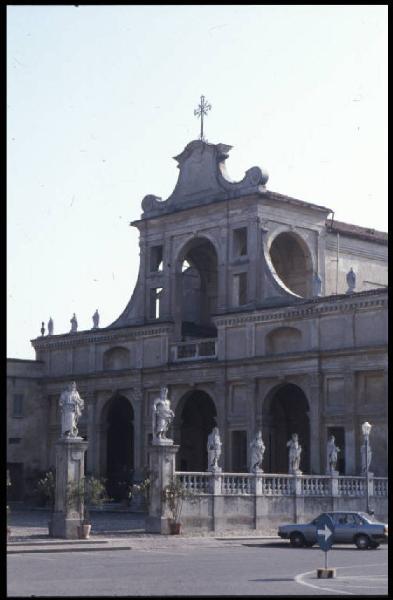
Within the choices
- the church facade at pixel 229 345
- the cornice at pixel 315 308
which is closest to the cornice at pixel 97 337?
the church facade at pixel 229 345

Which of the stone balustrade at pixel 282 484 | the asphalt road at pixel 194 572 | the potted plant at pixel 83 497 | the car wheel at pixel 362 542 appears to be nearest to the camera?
the asphalt road at pixel 194 572

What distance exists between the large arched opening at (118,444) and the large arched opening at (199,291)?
5.36 metres

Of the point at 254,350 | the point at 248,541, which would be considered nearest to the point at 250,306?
the point at 254,350

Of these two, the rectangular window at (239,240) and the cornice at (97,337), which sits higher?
the rectangular window at (239,240)

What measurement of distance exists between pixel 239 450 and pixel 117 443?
10855 mm

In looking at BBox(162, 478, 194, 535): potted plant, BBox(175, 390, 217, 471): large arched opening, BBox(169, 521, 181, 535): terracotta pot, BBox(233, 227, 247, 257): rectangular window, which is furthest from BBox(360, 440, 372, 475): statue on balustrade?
BBox(175, 390, 217, 471): large arched opening

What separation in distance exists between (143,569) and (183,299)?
127ft

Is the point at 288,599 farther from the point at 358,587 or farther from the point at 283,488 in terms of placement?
the point at 283,488

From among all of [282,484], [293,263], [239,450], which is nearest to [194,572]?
[282,484]

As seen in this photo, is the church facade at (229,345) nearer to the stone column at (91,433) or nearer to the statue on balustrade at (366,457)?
the stone column at (91,433)

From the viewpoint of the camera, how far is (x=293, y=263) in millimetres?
60406

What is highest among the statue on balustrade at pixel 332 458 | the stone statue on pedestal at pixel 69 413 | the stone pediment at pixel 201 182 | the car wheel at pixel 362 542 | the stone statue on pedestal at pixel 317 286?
the stone pediment at pixel 201 182

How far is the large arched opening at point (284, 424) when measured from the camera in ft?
176

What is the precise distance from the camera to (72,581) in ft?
68.7
